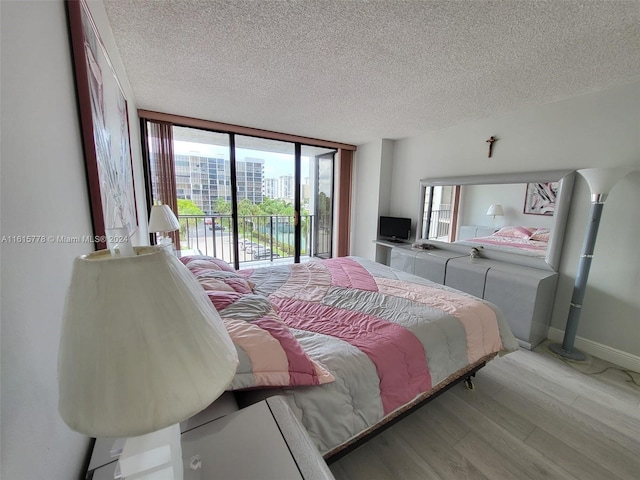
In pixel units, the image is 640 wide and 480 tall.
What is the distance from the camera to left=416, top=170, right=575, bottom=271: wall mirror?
249 centimetres

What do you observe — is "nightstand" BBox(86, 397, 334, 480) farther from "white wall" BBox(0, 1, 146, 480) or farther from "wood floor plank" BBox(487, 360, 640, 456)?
"wood floor plank" BBox(487, 360, 640, 456)

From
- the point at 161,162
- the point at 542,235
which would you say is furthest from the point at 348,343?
the point at 161,162

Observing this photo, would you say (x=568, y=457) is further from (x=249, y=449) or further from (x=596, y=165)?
(x=596, y=165)

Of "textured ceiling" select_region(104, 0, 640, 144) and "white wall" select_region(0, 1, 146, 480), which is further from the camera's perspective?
"textured ceiling" select_region(104, 0, 640, 144)

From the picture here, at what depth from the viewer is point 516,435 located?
4.96ft

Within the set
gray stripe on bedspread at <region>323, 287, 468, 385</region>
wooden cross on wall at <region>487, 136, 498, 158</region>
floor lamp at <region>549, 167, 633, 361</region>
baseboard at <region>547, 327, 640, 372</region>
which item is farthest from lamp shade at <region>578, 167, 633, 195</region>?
gray stripe on bedspread at <region>323, 287, 468, 385</region>

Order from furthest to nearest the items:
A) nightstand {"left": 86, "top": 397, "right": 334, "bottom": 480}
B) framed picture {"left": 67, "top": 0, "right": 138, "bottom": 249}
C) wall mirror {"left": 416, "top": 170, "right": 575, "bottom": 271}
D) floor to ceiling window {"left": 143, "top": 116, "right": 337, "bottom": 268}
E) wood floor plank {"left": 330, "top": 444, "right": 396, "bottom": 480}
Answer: floor to ceiling window {"left": 143, "top": 116, "right": 337, "bottom": 268} < wall mirror {"left": 416, "top": 170, "right": 575, "bottom": 271} < wood floor plank {"left": 330, "top": 444, "right": 396, "bottom": 480} < framed picture {"left": 67, "top": 0, "right": 138, "bottom": 249} < nightstand {"left": 86, "top": 397, "right": 334, "bottom": 480}

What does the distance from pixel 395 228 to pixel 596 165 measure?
2217 millimetres

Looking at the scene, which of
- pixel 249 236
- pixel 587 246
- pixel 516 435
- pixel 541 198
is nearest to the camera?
pixel 516 435

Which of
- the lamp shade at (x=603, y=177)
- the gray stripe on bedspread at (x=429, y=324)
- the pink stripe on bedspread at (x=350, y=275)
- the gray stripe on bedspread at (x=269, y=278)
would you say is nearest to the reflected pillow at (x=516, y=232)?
the lamp shade at (x=603, y=177)

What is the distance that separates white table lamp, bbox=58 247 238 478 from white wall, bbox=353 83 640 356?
10.7 feet

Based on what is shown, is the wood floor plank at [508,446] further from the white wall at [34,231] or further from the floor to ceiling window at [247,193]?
the floor to ceiling window at [247,193]

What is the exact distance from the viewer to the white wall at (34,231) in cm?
42

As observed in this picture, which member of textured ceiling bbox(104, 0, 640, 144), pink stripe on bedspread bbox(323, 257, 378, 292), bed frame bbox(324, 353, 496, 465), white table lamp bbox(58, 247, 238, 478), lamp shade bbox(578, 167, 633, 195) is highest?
textured ceiling bbox(104, 0, 640, 144)
